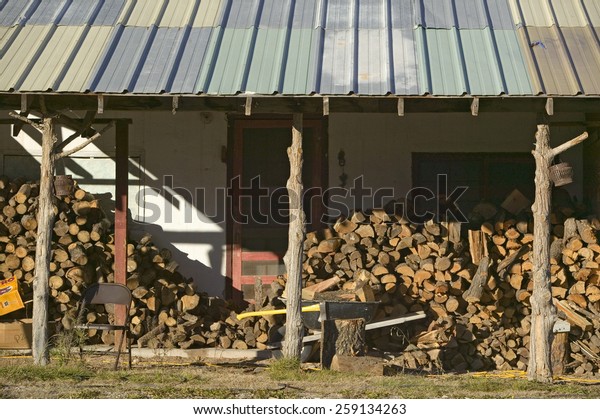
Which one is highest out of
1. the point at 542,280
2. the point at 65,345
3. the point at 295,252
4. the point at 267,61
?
the point at 267,61

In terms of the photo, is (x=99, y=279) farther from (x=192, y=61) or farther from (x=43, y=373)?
(x=192, y=61)

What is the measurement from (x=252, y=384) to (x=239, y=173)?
12.9ft

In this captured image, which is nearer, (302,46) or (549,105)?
(549,105)

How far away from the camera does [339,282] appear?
12.3 metres

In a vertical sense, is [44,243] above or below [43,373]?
above

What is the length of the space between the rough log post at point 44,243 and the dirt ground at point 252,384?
385 millimetres

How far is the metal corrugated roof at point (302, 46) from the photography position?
10.8 meters

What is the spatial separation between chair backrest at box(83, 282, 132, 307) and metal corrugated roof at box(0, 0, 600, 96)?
7.79 feet

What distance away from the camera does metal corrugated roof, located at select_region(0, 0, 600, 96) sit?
10.8 meters

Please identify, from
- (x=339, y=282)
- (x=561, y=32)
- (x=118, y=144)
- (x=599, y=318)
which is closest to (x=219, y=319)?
(x=339, y=282)

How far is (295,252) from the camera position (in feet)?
36.1

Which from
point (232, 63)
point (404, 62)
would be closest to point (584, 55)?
point (404, 62)

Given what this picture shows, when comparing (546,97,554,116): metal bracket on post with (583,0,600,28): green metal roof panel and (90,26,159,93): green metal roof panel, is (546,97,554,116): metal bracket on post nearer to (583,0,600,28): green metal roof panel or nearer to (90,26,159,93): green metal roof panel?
(583,0,600,28): green metal roof panel

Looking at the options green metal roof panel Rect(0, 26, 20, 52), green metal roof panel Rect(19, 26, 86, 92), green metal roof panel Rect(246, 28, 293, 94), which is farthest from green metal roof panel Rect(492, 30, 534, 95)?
green metal roof panel Rect(0, 26, 20, 52)
